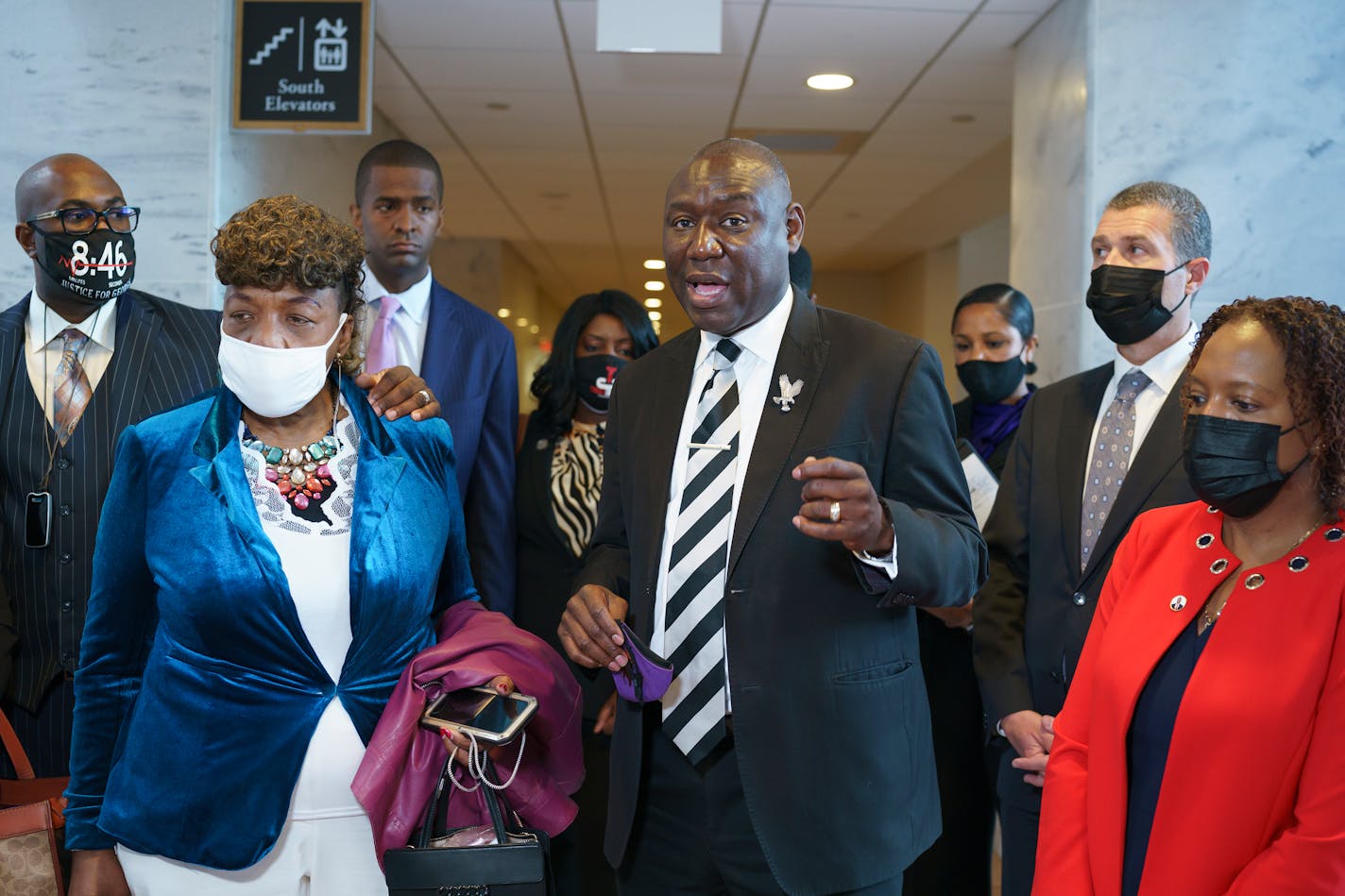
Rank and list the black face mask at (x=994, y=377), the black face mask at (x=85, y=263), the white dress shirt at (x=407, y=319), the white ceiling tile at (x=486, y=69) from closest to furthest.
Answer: the black face mask at (x=85, y=263) → the white dress shirt at (x=407, y=319) → the black face mask at (x=994, y=377) → the white ceiling tile at (x=486, y=69)

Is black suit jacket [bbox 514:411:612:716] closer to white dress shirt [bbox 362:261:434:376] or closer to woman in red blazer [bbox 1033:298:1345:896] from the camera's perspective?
white dress shirt [bbox 362:261:434:376]

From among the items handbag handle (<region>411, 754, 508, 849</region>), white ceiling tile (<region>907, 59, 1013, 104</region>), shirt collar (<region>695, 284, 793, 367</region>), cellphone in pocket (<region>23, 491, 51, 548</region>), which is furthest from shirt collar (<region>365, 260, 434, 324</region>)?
white ceiling tile (<region>907, 59, 1013, 104</region>)

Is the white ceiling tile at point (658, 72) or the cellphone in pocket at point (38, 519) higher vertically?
the white ceiling tile at point (658, 72)

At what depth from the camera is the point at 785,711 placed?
2029 mm

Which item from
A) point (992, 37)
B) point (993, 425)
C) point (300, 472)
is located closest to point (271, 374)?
point (300, 472)

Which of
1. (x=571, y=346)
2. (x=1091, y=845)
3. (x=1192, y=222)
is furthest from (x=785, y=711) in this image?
(x=571, y=346)

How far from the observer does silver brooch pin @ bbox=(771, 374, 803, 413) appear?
2137 mm

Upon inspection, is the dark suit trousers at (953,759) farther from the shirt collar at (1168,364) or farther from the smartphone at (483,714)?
the smartphone at (483,714)

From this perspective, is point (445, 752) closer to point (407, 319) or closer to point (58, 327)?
point (58, 327)

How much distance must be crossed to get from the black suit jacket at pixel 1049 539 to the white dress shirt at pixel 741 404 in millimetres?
884

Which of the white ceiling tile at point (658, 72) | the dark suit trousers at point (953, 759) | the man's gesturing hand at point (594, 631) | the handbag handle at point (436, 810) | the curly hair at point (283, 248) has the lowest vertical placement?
the dark suit trousers at point (953, 759)

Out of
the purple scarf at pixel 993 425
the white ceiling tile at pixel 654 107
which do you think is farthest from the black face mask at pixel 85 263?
the white ceiling tile at pixel 654 107

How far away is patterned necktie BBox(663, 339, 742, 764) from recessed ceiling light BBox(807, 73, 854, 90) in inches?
163

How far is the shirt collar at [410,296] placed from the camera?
3531 mm
